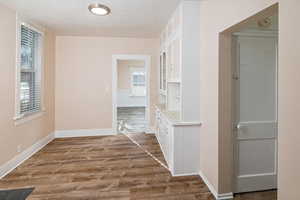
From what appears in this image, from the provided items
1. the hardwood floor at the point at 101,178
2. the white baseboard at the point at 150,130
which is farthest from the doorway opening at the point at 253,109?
the white baseboard at the point at 150,130

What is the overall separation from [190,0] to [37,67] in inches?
130

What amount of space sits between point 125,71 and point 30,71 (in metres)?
6.73

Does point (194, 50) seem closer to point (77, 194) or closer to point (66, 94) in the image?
point (77, 194)

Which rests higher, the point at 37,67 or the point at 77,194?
the point at 37,67

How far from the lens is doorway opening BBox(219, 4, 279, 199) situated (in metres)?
2.30

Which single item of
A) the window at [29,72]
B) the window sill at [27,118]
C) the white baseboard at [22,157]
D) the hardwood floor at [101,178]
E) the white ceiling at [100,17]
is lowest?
the hardwood floor at [101,178]

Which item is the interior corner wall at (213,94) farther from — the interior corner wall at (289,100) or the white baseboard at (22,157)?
the white baseboard at (22,157)

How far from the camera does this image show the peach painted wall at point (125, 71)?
10.2 meters

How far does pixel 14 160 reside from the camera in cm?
305

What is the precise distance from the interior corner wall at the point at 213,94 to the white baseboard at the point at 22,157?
2.91 m

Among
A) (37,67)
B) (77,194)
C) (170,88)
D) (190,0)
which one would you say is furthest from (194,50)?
(37,67)

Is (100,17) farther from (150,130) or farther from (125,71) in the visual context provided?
(125,71)

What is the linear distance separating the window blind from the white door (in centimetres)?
358

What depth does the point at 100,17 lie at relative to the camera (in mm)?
3408
